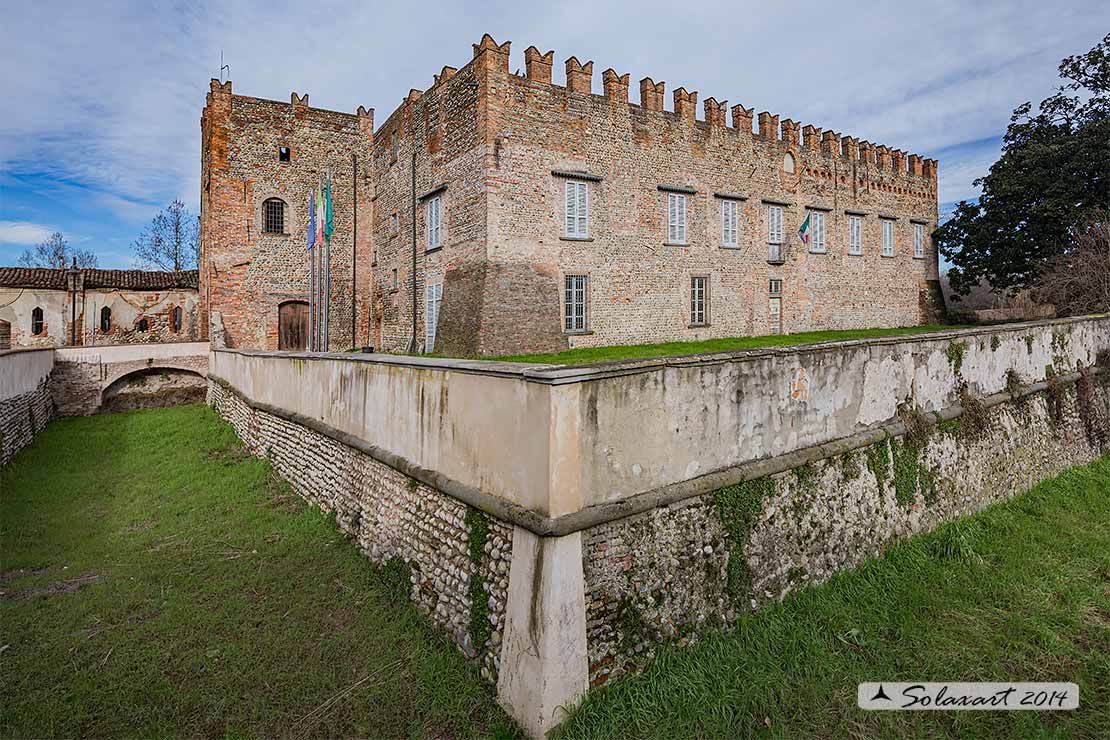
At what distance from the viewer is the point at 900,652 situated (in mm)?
4879

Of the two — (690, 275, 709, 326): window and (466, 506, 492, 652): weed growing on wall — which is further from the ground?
(690, 275, 709, 326): window

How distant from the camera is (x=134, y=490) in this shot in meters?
9.30

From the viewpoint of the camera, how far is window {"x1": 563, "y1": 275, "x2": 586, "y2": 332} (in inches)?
615

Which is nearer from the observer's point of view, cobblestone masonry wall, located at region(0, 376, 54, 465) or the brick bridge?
cobblestone masonry wall, located at region(0, 376, 54, 465)

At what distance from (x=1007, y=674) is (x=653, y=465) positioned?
3306mm

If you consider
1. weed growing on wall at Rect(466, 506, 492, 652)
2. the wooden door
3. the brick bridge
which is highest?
the wooden door

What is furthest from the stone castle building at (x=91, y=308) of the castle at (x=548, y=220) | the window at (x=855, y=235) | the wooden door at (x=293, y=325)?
the window at (x=855, y=235)

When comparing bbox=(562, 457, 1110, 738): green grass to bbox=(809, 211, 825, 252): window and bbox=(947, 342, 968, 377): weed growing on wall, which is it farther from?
bbox=(809, 211, 825, 252): window

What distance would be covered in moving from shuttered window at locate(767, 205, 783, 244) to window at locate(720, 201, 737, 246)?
1.64m

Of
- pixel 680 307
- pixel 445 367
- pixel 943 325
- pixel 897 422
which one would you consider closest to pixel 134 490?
pixel 445 367

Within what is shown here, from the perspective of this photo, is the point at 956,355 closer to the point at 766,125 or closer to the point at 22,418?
the point at 766,125

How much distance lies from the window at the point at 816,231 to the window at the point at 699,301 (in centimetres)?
527

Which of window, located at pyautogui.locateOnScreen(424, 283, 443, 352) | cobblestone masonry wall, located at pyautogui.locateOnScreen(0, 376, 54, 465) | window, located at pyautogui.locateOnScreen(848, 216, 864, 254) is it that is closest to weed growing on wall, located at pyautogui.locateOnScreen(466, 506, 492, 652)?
cobblestone masonry wall, located at pyautogui.locateOnScreen(0, 376, 54, 465)

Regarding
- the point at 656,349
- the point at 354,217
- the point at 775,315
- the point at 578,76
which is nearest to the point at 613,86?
the point at 578,76
